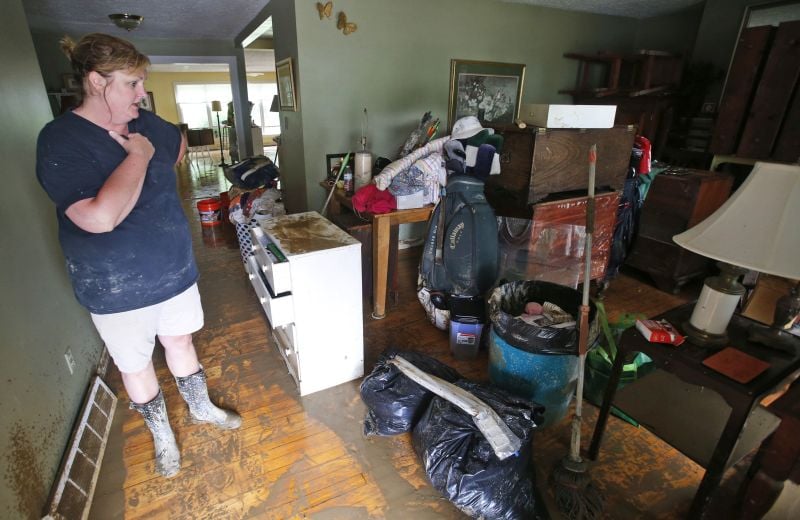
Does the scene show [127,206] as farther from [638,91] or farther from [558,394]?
[638,91]

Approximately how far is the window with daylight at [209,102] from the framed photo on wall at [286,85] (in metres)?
8.85

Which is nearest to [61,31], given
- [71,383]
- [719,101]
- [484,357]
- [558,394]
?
[71,383]

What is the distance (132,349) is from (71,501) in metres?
0.51

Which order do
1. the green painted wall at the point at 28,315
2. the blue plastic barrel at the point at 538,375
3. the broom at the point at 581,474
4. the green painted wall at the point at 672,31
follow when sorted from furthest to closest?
the green painted wall at the point at 672,31
the blue plastic barrel at the point at 538,375
the broom at the point at 581,474
the green painted wall at the point at 28,315

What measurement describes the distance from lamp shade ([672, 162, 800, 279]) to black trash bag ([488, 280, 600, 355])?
0.56 meters

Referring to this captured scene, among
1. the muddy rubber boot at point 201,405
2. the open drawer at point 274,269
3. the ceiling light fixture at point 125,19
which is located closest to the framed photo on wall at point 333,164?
the open drawer at point 274,269

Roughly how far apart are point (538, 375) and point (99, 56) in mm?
1714

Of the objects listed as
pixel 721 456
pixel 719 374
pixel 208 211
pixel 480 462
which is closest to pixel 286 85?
pixel 208 211

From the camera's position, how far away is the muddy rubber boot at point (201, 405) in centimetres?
161

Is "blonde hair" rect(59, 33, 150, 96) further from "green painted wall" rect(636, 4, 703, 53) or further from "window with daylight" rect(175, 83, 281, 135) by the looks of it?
"window with daylight" rect(175, 83, 281, 135)

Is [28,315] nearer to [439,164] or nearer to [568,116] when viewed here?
[439,164]

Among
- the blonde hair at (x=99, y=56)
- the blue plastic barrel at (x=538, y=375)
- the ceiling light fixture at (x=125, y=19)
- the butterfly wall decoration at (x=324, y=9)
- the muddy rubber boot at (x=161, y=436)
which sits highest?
the ceiling light fixture at (x=125, y=19)

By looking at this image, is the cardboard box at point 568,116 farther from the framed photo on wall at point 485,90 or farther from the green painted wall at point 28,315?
the green painted wall at point 28,315

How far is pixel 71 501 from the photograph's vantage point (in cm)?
130
